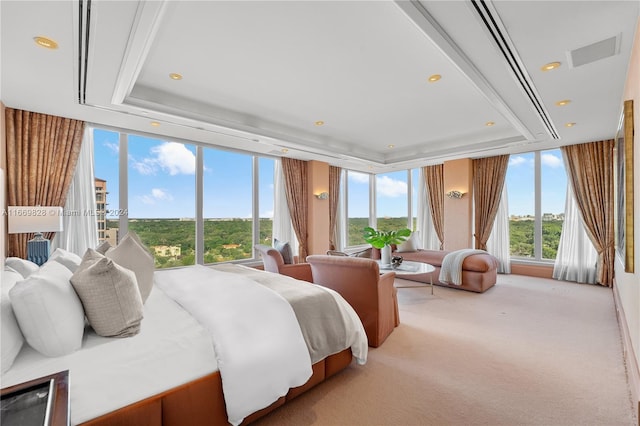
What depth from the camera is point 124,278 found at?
166 cm

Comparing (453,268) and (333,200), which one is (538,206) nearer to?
(453,268)

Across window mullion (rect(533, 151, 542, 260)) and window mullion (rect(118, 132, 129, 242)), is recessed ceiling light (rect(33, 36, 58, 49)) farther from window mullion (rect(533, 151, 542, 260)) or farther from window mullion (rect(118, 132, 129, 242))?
window mullion (rect(533, 151, 542, 260))

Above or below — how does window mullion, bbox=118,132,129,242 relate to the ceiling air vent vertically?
below

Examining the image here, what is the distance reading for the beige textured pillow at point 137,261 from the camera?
209 centimetres

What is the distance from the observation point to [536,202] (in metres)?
5.78

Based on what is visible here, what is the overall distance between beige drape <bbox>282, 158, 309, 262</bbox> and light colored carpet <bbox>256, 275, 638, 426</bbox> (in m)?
2.93

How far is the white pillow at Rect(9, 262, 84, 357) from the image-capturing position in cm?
131

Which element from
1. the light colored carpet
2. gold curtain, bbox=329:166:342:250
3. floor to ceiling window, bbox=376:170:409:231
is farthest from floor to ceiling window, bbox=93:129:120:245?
floor to ceiling window, bbox=376:170:409:231

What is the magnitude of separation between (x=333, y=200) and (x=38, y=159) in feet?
16.5

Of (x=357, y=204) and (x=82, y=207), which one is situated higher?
(x=357, y=204)

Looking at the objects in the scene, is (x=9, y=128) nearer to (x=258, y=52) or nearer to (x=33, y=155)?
(x=33, y=155)

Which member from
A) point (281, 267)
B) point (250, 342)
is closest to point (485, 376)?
point (250, 342)

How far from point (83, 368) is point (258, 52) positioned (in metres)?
2.44

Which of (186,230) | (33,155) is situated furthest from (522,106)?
(33,155)
